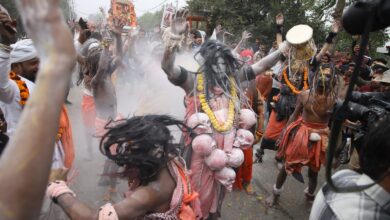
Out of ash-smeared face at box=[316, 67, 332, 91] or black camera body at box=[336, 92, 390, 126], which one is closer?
black camera body at box=[336, 92, 390, 126]

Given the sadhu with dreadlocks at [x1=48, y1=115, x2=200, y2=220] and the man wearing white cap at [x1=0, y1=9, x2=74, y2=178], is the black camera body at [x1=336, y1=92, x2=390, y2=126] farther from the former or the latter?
the man wearing white cap at [x1=0, y1=9, x2=74, y2=178]

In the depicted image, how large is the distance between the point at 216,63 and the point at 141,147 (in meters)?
1.41

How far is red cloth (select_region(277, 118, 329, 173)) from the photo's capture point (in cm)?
389

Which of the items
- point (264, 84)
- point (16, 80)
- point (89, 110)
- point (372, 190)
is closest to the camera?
point (372, 190)

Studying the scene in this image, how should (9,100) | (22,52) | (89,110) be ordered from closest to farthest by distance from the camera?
1. (9,100)
2. (22,52)
3. (89,110)

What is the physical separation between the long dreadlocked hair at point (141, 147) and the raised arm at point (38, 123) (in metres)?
1.10

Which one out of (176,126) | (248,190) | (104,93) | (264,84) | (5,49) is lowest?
(248,190)

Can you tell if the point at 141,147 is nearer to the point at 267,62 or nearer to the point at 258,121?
the point at 267,62

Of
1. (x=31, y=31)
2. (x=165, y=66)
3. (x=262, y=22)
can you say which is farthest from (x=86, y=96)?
(x=262, y=22)

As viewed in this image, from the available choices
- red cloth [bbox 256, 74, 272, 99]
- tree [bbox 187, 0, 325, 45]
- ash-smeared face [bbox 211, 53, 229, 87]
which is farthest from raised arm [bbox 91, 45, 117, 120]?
tree [bbox 187, 0, 325, 45]

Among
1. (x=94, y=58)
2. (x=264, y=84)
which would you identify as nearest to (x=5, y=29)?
(x=94, y=58)

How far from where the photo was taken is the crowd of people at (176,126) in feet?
2.06

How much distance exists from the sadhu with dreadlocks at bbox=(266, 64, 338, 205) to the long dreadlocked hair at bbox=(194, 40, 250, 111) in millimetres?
1316

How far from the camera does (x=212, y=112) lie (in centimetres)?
279
